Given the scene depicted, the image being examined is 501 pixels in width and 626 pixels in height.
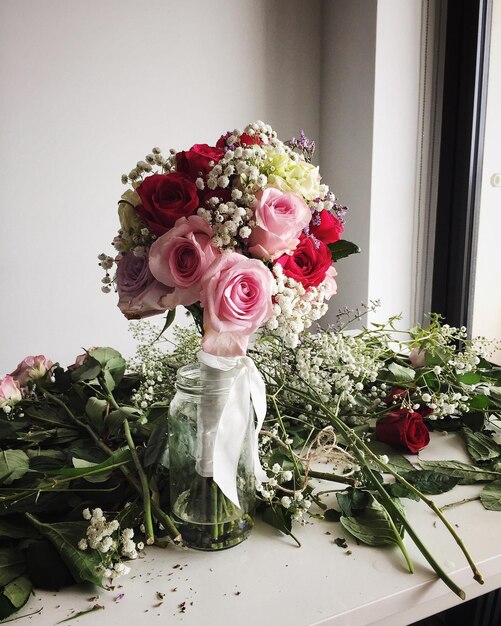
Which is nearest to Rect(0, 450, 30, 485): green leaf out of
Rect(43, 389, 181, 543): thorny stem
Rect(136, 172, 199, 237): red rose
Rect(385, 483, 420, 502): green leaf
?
Rect(43, 389, 181, 543): thorny stem

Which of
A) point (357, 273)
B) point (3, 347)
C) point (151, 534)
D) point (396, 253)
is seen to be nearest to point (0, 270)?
point (3, 347)

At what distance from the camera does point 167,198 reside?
0.68 metres

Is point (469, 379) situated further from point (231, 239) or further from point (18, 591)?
point (18, 591)

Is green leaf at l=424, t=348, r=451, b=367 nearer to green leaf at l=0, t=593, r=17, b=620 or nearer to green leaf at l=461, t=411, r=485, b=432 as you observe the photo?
green leaf at l=461, t=411, r=485, b=432

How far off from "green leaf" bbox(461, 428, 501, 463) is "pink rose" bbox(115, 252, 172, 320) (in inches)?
20.9

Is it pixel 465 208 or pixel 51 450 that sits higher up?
pixel 465 208

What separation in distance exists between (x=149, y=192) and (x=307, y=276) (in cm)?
19

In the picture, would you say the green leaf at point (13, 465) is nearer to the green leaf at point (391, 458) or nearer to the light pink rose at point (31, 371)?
the light pink rose at point (31, 371)

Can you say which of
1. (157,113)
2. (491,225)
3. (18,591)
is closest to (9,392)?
(18,591)

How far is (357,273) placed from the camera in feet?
7.41

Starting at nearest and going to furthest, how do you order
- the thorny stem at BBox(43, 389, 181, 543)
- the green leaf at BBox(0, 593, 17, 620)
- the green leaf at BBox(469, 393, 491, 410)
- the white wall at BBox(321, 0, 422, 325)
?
the green leaf at BBox(0, 593, 17, 620) → the thorny stem at BBox(43, 389, 181, 543) → the green leaf at BBox(469, 393, 491, 410) → the white wall at BBox(321, 0, 422, 325)

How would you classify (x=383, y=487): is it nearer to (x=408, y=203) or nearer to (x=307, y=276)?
(x=307, y=276)

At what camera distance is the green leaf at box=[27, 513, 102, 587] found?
0.62 meters

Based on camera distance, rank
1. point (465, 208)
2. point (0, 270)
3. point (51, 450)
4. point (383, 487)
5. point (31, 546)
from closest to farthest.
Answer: point (31, 546) → point (383, 487) → point (51, 450) → point (0, 270) → point (465, 208)
